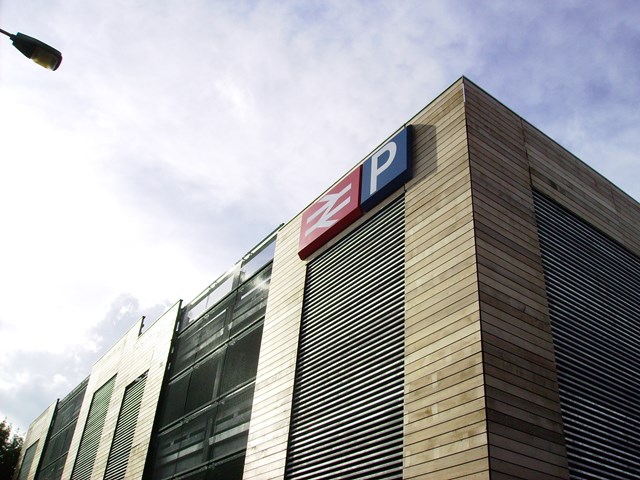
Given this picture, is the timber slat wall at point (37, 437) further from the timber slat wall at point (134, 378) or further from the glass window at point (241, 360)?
the glass window at point (241, 360)

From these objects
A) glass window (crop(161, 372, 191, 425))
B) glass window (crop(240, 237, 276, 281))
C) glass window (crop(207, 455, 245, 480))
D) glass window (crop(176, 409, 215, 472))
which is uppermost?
glass window (crop(240, 237, 276, 281))

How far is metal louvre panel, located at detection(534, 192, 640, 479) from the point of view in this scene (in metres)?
9.56

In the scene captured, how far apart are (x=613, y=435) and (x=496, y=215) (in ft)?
14.8

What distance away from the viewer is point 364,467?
10539 mm

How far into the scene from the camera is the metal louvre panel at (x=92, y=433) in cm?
2588

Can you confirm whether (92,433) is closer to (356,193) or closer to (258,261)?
(258,261)

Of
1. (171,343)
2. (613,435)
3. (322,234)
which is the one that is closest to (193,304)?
(171,343)

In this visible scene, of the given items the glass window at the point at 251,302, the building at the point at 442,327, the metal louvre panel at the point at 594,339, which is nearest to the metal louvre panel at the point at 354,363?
the building at the point at 442,327

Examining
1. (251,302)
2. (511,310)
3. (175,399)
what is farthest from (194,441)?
(511,310)

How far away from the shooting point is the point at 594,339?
1127 centimetres

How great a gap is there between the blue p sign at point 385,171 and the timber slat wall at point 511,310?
1796 mm

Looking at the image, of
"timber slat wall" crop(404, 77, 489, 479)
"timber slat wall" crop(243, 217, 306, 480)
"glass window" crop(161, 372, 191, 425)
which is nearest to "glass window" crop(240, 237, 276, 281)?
"timber slat wall" crop(243, 217, 306, 480)

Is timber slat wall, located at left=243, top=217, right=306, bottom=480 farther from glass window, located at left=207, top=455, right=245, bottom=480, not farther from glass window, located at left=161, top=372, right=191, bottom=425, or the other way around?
glass window, located at left=161, top=372, right=191, bottom=425

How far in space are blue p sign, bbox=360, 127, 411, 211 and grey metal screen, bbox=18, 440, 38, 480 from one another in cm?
3462
